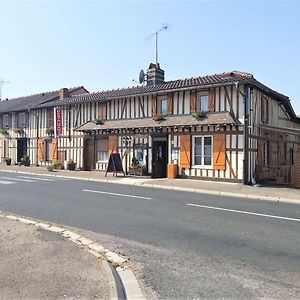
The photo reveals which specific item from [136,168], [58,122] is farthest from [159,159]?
[58,122]

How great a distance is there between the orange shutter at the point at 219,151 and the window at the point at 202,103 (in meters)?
1.84

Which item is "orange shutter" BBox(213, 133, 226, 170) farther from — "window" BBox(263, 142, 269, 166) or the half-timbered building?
"window" BBox(263, 142, 269, 166)

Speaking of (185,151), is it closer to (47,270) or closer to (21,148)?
(47,270)

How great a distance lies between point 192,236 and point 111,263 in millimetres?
2209

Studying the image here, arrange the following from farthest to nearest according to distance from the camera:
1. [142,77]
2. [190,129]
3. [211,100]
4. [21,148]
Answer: [21,148] → [142,77] → [190,129] → [211,100]

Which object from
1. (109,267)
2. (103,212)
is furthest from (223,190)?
(109,267)

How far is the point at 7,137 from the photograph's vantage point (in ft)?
106

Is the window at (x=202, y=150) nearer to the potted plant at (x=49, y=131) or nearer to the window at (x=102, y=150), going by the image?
the window at (x=102, y=150)

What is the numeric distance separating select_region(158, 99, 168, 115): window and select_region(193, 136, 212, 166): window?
2.70 meters

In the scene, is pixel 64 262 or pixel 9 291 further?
pixel 64 262

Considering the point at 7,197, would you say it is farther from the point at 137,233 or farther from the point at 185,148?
the point at 185,148

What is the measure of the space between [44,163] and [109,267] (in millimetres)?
24914

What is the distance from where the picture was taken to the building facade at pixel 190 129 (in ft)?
→ 56.7

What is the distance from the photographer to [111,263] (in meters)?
5.02
